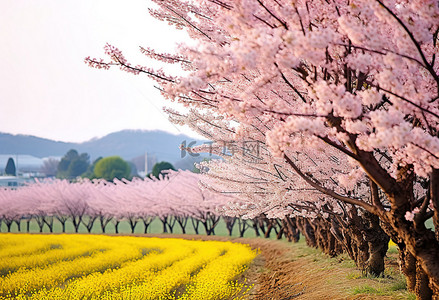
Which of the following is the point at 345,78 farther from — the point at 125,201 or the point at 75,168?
the point at 75,168

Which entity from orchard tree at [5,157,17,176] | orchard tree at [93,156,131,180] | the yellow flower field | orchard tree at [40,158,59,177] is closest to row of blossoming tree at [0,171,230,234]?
the yellow flower field

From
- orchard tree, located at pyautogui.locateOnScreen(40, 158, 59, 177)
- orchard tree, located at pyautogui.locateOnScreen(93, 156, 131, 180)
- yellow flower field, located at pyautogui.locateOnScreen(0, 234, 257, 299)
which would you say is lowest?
yellow flower field, located at pyautogui.locateOnScreen(0, 234, 257, 299)

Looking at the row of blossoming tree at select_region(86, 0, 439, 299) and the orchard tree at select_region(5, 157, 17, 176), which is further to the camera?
the orchard tree at select_region(5, 157, 17, 176)

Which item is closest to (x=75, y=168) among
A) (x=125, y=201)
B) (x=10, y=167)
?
(x=10, y=167)

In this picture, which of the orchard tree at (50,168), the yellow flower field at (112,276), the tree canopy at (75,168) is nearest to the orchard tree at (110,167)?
the tree canopy at (75,168)

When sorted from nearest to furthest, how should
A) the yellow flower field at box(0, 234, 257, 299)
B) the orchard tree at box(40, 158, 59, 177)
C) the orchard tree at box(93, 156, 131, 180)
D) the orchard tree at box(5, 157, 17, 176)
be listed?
the yellow flower field at box(0, 234, 257, 299), the orchard tree at box(93, 156, 131, 180), the orchard tree at box(5, 157, 17, 176), the orchard tree at box(40, 158, 59, 177)

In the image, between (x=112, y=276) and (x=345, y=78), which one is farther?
(x=112, y=276)

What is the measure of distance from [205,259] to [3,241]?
485 inches

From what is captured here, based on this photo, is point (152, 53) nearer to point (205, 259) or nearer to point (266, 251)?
point (205, 259)

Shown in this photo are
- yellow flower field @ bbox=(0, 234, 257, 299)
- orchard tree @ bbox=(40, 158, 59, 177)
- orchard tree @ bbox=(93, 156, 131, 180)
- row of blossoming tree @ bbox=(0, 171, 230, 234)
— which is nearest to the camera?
yellow flower field @ bbox=(0, 234, 257, 299)

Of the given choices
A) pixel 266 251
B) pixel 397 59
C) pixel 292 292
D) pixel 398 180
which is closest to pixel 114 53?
pixel 397 59

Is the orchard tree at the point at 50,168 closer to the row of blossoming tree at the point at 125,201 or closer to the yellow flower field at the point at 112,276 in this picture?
the row of blossoming tree at the point at 125,201

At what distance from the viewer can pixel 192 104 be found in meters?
6.06

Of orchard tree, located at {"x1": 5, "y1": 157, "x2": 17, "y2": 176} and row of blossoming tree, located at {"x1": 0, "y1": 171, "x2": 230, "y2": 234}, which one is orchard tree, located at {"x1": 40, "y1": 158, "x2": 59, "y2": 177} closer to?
orchard tree, located at {"x1": 5, "y1": 157, "x2": 17, "y2": 176}
